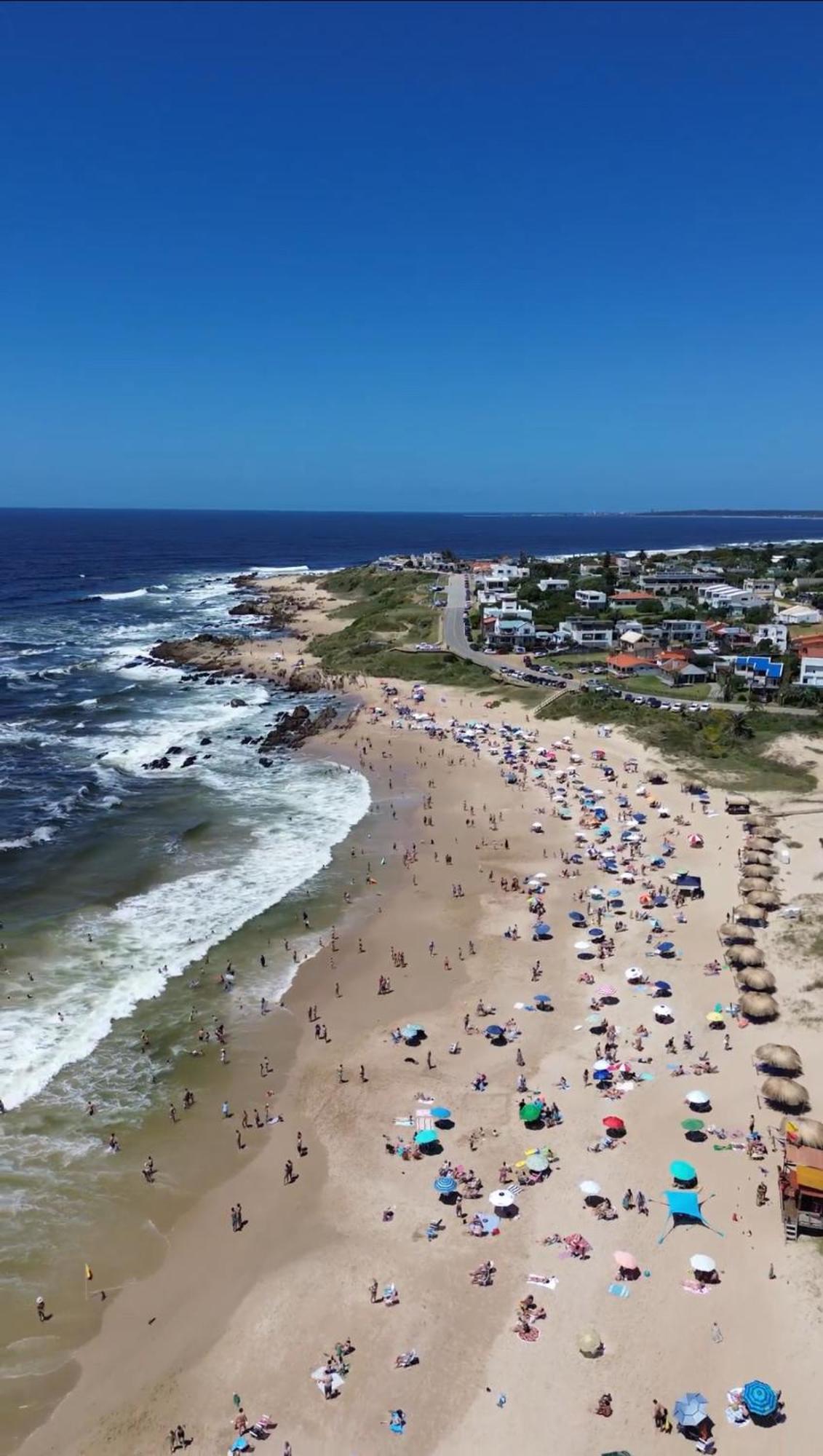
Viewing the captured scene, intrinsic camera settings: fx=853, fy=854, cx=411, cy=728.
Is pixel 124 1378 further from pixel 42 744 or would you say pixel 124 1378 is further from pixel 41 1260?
pixel 42 744

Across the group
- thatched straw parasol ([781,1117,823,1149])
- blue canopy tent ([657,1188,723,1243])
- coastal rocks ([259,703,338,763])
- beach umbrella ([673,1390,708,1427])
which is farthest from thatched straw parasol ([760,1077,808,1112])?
coastal rocks ([259,703,338,763])

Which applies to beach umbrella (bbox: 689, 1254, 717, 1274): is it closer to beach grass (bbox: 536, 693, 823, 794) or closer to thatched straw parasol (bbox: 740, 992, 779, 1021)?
thatched straw parasol (bbox: 740, 992, 779, 1021)

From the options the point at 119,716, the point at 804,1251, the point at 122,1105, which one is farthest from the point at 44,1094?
the point at 119,716

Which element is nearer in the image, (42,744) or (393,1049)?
(393,1049)

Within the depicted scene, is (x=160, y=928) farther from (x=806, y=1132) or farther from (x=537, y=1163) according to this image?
(x=806, y=1132)

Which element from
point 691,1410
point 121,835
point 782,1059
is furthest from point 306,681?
point 691,1410

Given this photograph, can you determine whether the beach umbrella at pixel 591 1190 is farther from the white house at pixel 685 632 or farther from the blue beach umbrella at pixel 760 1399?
the white house at pixel 685 632
